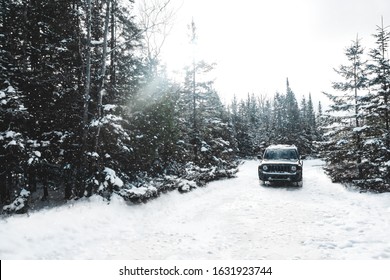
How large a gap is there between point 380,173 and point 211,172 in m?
8.70

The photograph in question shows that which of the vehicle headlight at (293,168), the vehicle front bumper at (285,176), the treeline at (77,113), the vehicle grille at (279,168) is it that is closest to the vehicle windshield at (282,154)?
the vehicle grille at (279,168)

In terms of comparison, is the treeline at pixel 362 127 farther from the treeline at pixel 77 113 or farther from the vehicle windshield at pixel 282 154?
the treeline at pixel 77 113

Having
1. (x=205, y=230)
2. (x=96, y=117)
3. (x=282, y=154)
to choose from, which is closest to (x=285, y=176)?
(x=282, y=154)

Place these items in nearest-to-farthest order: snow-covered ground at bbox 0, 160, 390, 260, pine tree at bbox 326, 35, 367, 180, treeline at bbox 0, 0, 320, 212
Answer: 1. snow-covered ground at bbox 0, 160, 390, 260
2. treeline at bbox 0, 0, 320, 212
3. pine tree at bbox 326, 35, 367, 180

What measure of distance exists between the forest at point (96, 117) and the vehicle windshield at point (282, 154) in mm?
1748

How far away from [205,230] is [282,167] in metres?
8.34

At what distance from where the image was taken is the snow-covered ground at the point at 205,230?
5.64 m

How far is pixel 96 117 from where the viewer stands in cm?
1020

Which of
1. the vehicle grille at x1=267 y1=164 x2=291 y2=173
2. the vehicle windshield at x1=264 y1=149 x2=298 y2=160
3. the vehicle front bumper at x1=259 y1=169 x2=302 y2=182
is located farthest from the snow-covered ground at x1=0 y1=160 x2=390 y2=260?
the vehicle windshield at x1=264 y1=149 x2=298 y2=160

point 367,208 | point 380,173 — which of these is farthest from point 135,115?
point 380,173

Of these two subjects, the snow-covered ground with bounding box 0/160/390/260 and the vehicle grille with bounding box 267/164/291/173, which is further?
the vehicle grille with bounding box 267/164/291/173

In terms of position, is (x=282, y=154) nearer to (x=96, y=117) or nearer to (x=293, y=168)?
(x=293, y=168)

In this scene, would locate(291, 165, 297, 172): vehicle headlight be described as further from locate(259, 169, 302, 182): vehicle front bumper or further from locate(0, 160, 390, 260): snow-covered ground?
locate(0, 160, 390, 260): snow-covered ground

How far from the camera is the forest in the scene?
32.2 feet
